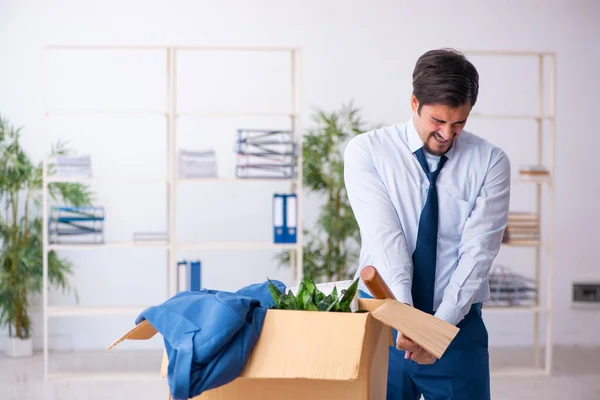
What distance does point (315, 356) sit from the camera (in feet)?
4.36

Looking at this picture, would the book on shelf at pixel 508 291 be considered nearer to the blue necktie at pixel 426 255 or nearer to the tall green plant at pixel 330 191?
the tall green plant at pixel 330 191

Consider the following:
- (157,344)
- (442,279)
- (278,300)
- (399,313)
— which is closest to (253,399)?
(278,300)

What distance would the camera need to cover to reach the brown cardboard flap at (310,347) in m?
1.32

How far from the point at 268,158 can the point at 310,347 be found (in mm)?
3579

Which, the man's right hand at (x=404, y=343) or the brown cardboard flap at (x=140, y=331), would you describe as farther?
the man's right hand at (x=404, y=343)

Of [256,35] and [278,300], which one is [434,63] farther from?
[256,35]

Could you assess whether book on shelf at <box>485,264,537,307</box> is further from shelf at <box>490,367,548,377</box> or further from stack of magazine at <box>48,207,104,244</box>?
stack of magazine at <box>48,207,104,244</box>

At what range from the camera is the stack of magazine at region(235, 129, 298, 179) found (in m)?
4.87

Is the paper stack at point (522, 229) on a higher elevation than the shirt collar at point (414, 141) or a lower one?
lower

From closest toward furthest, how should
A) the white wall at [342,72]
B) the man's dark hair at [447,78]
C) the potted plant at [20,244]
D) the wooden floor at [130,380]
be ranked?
the man's dark hair at [447,78], the wooden floor at [130,380], the potted plant at [20,244], the white wall at [342,72]

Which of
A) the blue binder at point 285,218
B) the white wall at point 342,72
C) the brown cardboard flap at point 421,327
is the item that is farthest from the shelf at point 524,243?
the brown cardboard flap at point 421,327

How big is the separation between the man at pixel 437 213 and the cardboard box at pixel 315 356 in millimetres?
570

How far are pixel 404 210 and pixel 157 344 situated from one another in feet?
13.6

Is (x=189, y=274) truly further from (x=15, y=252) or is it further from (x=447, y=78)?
(x=447, y=78)
